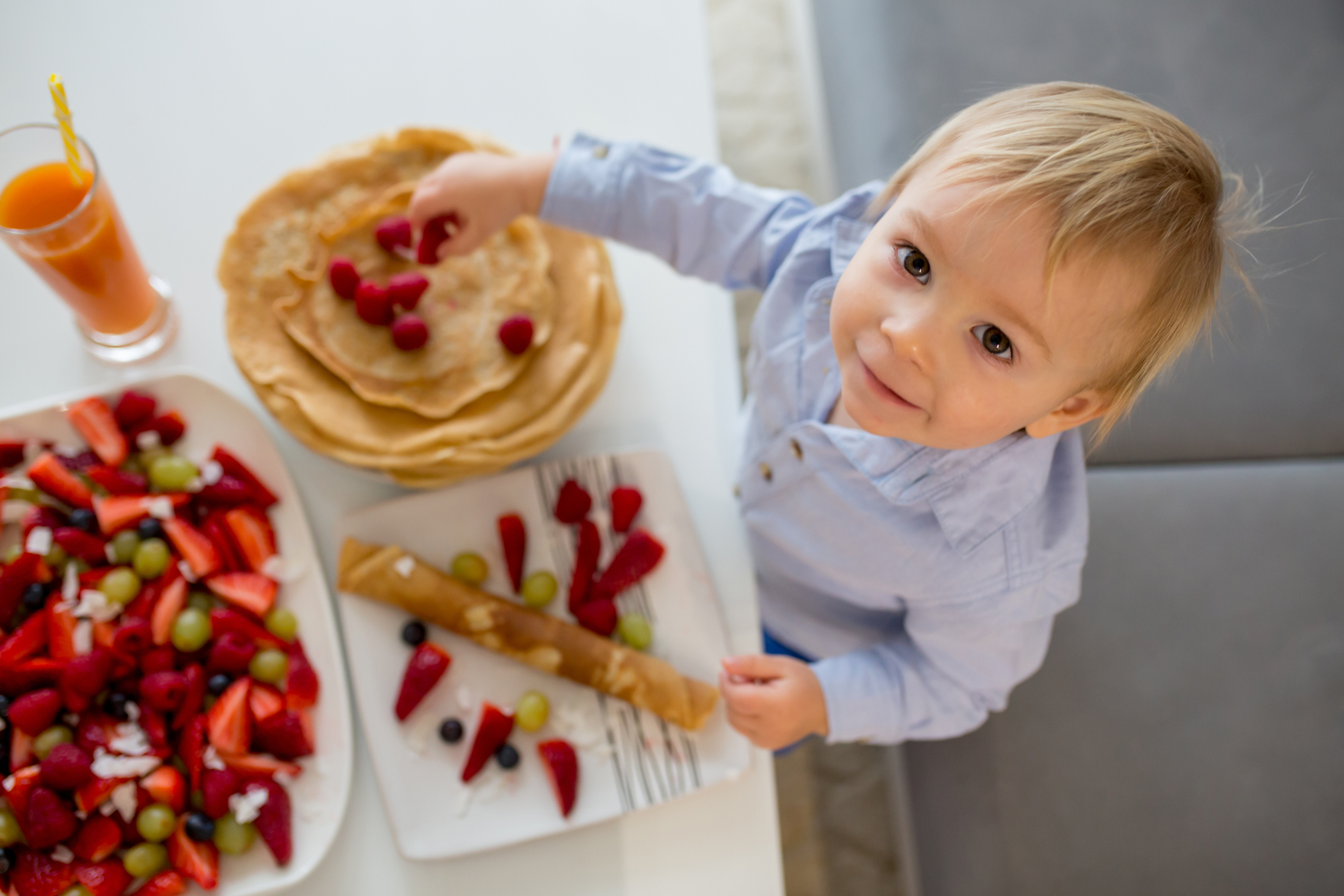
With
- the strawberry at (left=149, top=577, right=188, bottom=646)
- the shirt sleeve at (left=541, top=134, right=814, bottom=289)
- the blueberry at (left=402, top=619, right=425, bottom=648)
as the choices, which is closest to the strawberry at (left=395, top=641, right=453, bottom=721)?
the blueberry at (left=402, top=619, right=425, bottom=648)

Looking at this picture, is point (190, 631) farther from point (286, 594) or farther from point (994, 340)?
point (994, 340)

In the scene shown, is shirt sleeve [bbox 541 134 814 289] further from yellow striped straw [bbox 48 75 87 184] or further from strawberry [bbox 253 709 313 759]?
strawberry [bbox 253 709 313 759]

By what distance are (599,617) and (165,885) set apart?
43cm

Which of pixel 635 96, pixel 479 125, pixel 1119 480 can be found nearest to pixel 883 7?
pixel 635 96

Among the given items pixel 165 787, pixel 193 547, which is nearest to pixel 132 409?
pixel 193 547

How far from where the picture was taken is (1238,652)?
41.3 inches

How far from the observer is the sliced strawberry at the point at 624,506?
864 mm

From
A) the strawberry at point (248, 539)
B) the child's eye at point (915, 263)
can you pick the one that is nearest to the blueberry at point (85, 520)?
the strawberry at point (248, 539)

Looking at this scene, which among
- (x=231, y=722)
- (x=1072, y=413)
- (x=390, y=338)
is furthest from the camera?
(x=390, y=338)

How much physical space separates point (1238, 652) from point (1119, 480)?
24 centimetres

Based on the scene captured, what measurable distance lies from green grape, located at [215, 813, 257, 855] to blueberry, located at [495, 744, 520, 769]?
0.22m

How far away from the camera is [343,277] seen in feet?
2.79

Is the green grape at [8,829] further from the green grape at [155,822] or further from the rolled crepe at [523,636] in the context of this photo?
the rolled crepe at [523,636]

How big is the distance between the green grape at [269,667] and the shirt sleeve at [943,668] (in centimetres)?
51
